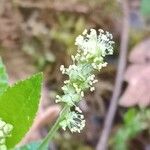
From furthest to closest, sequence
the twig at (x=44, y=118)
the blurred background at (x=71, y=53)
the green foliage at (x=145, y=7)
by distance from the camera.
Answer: the green foliage at (x=145, y=7)
the blurred background at (x=71, y=53)
the twig at (x=44, y=118)

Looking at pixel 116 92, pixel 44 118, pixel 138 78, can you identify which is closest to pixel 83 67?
pixel 44 118

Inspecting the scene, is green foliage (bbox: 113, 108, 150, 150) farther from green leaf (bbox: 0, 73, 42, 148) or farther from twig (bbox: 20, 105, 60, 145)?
green leaf (bbox: 0, 73, 42, 148)

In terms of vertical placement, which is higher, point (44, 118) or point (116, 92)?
point (116, 92)

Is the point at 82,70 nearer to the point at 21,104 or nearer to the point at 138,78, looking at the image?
the point at 21,104

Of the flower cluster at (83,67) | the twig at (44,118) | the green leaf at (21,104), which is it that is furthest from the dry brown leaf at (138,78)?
the flower cluster at (83,67)

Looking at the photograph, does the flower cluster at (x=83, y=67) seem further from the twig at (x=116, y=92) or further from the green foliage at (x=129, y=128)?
the twig at (x=116, y=92)

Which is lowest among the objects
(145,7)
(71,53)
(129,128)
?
(129,128)

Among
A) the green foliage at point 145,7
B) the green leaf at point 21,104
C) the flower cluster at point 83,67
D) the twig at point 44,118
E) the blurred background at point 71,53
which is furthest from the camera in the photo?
the green foliage at point 145,7

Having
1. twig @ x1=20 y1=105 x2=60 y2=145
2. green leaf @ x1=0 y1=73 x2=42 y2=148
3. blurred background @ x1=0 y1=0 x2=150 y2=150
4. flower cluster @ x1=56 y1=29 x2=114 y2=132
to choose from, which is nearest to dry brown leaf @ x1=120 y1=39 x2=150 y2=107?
blurred background @ x1=0 y1=0 x2=150 y2=150

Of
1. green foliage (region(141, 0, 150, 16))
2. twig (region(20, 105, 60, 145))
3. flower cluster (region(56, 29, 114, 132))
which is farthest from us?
green foliage (region(141, 0, 150, 16))
